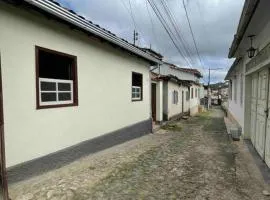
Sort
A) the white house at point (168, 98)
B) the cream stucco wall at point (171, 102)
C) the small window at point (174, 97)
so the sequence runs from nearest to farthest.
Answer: the white house at point (168, 98) < the cream stucco wall at point (171, 102) < the small window at point (174, 97)

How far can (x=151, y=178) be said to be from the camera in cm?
441

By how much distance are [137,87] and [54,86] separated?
15.6 feet

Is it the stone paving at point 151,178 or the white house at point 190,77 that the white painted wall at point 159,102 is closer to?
the stone paving at point 151,178

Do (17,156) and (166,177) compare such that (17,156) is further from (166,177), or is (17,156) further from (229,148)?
(229,148)

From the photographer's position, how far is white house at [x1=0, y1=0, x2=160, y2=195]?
3.75 meters

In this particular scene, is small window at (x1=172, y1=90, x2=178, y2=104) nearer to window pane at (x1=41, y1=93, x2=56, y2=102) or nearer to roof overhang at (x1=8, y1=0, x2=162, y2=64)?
roof overhang at (x1=8, y1=0, x2=162, y2=64)

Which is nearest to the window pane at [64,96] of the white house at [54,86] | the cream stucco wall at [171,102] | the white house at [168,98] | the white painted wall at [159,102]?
the white house at [54,86]

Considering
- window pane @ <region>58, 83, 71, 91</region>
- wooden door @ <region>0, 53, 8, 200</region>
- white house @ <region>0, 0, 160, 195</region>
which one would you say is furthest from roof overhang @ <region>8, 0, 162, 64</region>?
wooden door @ <region>0, 53, 8, 200</region>

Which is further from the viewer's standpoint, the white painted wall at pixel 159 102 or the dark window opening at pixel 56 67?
the white painted wall at pixel 159 102

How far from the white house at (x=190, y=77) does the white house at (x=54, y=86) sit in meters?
13.4

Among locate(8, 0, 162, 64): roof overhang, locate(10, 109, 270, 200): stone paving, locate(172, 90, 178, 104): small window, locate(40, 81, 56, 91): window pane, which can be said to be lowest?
locate(10, 109, 270, 200): stone paving

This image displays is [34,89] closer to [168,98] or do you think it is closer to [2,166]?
[2,166]

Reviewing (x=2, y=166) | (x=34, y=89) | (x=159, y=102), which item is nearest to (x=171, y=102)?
(x=159, y=102)

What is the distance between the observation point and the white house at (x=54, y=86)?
3.75 metres
